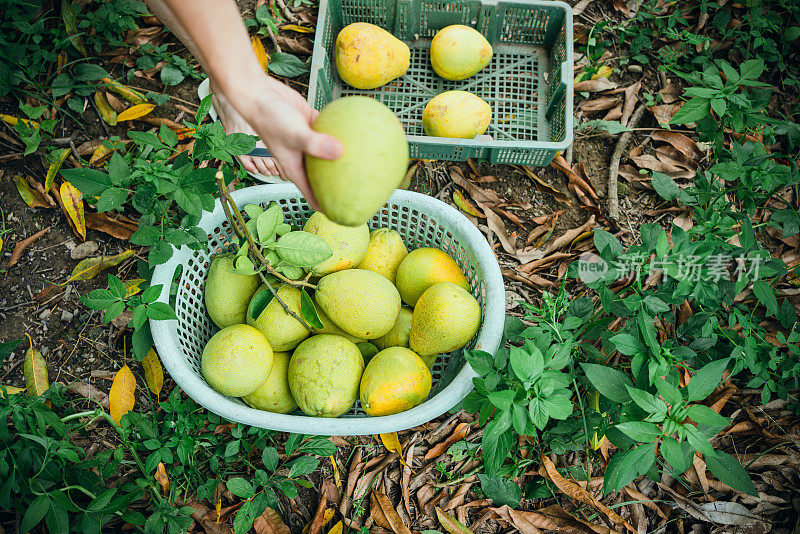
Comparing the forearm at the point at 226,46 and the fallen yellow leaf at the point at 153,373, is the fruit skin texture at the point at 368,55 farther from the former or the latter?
the fallen yellow leaf at the point at 153,373

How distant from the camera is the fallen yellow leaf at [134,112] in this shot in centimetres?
Result: 227

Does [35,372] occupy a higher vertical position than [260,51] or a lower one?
lower

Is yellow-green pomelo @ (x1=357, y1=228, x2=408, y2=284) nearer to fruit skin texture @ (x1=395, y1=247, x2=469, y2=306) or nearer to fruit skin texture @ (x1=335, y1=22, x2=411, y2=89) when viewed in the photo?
fruit skin texture @ (x1=395, y1=247, x2=469, y2=306)

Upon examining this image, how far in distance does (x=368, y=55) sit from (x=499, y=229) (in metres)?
0.99

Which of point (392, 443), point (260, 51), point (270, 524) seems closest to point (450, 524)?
point (392, 443)

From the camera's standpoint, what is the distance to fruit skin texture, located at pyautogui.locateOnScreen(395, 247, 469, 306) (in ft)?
5.50

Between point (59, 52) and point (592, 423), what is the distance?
111 inches

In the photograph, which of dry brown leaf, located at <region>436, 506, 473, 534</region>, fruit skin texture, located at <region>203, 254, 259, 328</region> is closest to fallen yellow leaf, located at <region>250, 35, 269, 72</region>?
fruit skin texture, located at <region>203, 254, 259, 328</region>

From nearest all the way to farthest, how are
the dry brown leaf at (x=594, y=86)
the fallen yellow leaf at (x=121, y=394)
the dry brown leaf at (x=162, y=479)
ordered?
the dry brown leaf at (x=162, y=479) → the fallen yellow leaf at (x=121, y=394) → the dry brown leaf at (x=594, y=86)

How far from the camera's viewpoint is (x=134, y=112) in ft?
7.47

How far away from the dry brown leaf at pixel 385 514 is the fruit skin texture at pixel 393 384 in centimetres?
48

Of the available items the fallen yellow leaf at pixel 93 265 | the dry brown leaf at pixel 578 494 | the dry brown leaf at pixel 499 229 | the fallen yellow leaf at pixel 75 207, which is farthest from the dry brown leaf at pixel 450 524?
the fallen yellow leaf at pixel 75 207

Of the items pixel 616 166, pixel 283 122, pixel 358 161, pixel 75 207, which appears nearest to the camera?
pixel 358 161

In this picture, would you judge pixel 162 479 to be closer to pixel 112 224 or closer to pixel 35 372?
pixel 35 372
